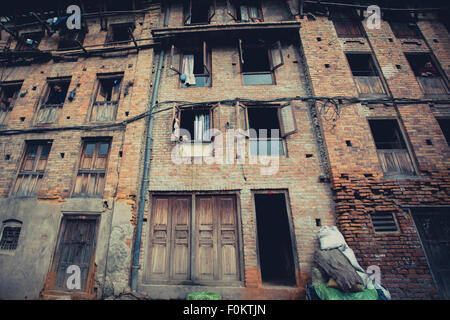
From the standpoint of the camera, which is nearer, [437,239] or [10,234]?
[437,239]

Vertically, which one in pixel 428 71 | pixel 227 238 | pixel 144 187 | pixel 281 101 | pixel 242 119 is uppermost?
pixel 428 71

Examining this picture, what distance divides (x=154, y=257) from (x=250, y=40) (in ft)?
27.9

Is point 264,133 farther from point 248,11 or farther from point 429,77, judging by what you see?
point 429,77

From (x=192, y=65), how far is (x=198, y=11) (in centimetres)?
380

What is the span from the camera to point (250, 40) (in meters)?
7.52

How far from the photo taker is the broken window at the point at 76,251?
501cm

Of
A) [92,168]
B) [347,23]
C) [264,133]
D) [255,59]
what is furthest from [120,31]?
[347,23]

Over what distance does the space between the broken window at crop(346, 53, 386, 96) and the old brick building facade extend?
50 millimetres

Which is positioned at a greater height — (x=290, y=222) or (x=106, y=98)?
(x=106, y=98)

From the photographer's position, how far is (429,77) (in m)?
6.79

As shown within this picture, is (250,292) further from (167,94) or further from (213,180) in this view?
(167,94)

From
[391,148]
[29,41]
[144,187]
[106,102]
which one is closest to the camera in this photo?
[144,187]

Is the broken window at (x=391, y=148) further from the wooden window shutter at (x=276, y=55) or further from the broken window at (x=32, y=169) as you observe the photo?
the broken window at (x=32, y=169)

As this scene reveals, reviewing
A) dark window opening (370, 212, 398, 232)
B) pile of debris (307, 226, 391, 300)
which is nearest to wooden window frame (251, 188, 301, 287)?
pile of debris (307, 226, 391, 300)
